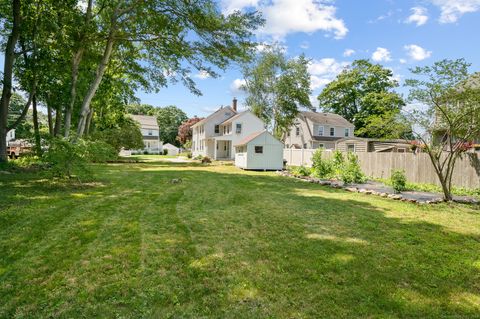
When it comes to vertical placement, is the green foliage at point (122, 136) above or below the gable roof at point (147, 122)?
A: below

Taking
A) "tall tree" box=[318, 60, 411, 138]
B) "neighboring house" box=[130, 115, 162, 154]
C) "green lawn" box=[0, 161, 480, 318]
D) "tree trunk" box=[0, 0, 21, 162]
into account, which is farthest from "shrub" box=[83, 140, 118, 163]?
"neighboring house" box=[130, 115, 162, 154]

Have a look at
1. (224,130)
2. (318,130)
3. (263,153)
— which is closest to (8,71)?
(263,153)

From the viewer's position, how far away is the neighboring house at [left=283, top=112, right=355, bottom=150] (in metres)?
36.7

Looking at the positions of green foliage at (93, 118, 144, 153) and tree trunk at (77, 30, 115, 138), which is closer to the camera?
tree trunk at (77, 30, 115, 138)

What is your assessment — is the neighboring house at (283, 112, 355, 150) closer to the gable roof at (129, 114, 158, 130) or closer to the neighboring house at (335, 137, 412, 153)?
the neighboring house at (335, 137, 412, 153)

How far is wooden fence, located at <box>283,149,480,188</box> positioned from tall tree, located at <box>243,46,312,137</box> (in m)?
18.0

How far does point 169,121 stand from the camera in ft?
227

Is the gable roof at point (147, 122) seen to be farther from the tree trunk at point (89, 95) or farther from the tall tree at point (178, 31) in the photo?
the tree trunk at point (89, 95)

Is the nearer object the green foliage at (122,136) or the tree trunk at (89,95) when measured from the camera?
the tree trunk at (89,95)

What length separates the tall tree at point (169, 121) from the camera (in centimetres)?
6631

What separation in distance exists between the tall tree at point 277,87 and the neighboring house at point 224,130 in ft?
7.88

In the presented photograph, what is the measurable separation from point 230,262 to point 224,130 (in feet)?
107

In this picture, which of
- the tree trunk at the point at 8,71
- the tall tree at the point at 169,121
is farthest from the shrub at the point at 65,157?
the tall tree at the point at 169,121

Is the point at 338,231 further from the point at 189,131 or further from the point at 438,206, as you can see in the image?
the point at 189,131
